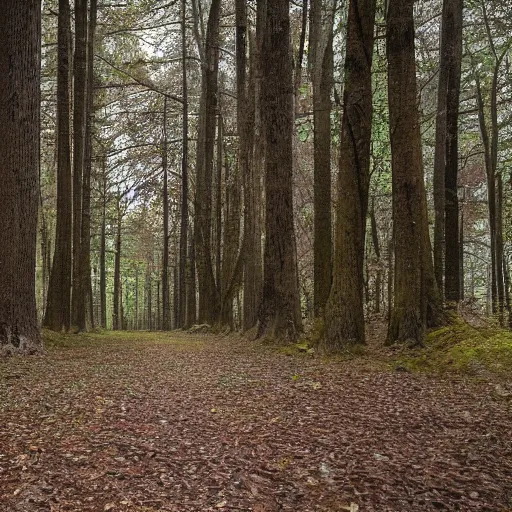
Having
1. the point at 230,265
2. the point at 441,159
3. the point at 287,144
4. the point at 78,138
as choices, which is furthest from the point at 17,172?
the point at 230,265

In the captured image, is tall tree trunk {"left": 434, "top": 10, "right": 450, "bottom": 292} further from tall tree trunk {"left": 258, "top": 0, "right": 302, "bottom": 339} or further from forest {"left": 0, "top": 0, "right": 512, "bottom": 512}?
tall tree trunk {"left": 258, "top": 0, "right": 302, "bottom": 339}

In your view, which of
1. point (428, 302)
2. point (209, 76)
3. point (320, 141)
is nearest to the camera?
point (428, 302)

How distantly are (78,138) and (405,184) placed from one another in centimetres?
915

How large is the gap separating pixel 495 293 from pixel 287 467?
1382 centimetres

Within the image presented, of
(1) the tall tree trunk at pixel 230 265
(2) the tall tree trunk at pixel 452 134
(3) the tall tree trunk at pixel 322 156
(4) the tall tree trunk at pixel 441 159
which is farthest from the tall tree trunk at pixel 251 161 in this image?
(2) the tall tree trunk at pixel 452 134

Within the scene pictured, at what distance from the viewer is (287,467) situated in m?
3.25


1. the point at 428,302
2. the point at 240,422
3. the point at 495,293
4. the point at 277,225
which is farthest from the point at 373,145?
the point at 240,422

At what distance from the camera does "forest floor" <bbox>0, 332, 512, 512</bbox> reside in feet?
9.27

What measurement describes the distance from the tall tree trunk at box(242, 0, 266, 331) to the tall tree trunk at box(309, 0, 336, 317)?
50.5 inches

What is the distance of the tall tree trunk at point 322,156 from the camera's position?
11.4 meters

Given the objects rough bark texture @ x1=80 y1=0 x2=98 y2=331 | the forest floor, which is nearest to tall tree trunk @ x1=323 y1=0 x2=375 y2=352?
the forest floor

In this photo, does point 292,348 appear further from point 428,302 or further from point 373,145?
point 373,145

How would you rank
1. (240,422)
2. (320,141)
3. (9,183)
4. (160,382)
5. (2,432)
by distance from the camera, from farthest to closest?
(320,141) < (9,183) < (160,382) < (240,422) < (2,432)

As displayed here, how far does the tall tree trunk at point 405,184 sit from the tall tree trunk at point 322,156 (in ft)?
10.5
